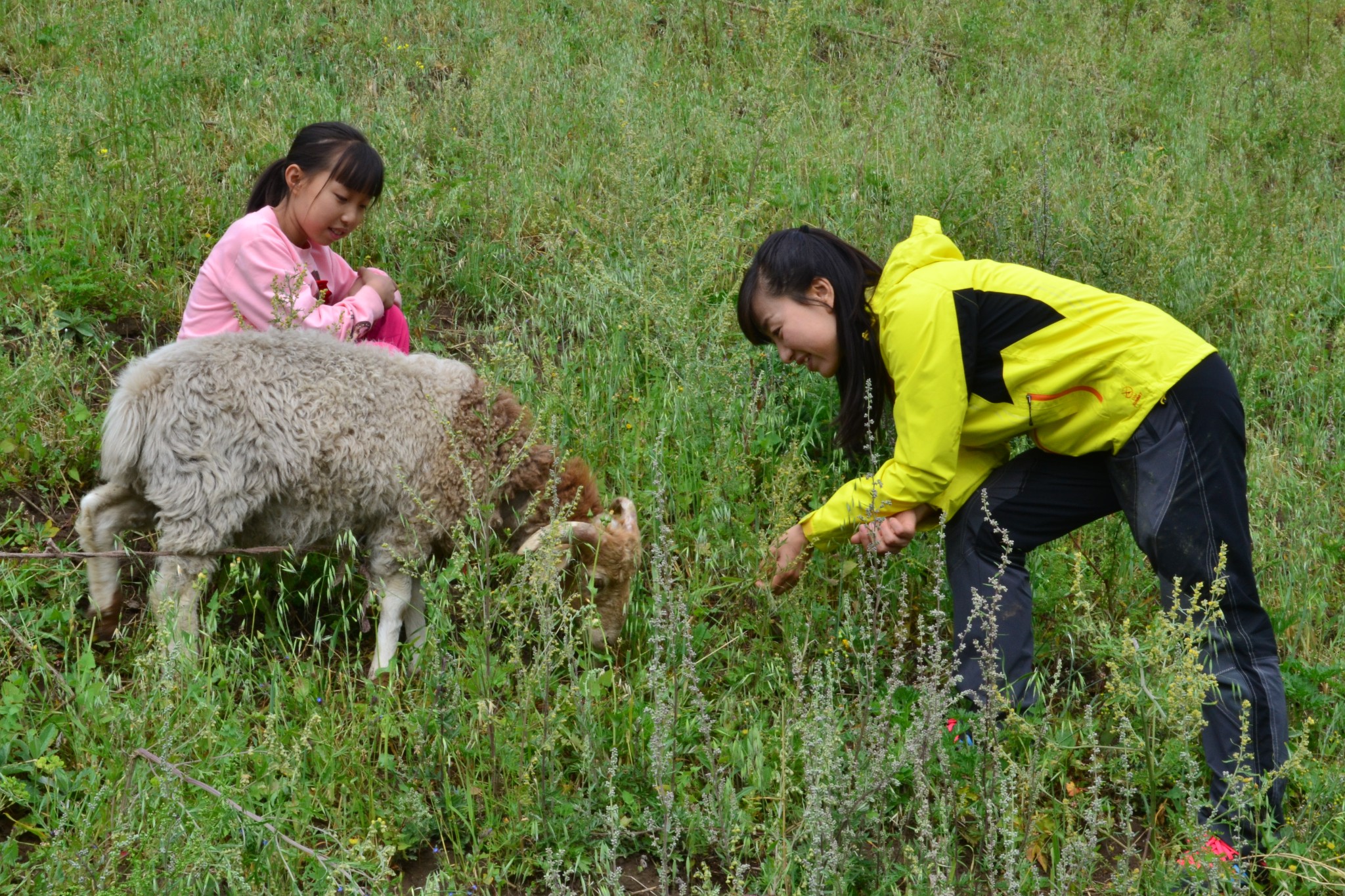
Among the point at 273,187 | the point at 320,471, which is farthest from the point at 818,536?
the point at 273,187

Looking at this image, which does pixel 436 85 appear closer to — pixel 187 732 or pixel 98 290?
pixel 98 290

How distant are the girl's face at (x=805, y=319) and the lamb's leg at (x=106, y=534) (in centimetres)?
234

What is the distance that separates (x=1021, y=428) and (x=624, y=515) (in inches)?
58.8

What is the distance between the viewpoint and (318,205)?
4.48m

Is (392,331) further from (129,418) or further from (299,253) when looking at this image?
(129,418)

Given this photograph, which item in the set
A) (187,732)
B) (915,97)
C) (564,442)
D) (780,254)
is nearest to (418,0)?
(915,97)

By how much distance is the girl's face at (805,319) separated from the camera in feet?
12.4

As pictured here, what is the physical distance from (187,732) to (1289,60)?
10.9 meters

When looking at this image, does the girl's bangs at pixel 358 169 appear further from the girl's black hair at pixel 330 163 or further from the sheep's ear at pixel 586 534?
the sheep's ear at pixel 586 534

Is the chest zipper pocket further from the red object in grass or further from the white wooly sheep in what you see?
the white wooly sheep

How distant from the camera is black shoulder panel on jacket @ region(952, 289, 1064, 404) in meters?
3.66

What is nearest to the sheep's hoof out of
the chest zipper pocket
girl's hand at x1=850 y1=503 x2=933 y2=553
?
girl's hand at x1=850 y1=503 x2=933 y2=553

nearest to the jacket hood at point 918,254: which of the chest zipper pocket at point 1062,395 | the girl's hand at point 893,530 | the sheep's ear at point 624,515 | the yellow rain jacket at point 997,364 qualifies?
the yellow rain jacket at point 997,364

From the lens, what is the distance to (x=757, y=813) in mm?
3391
